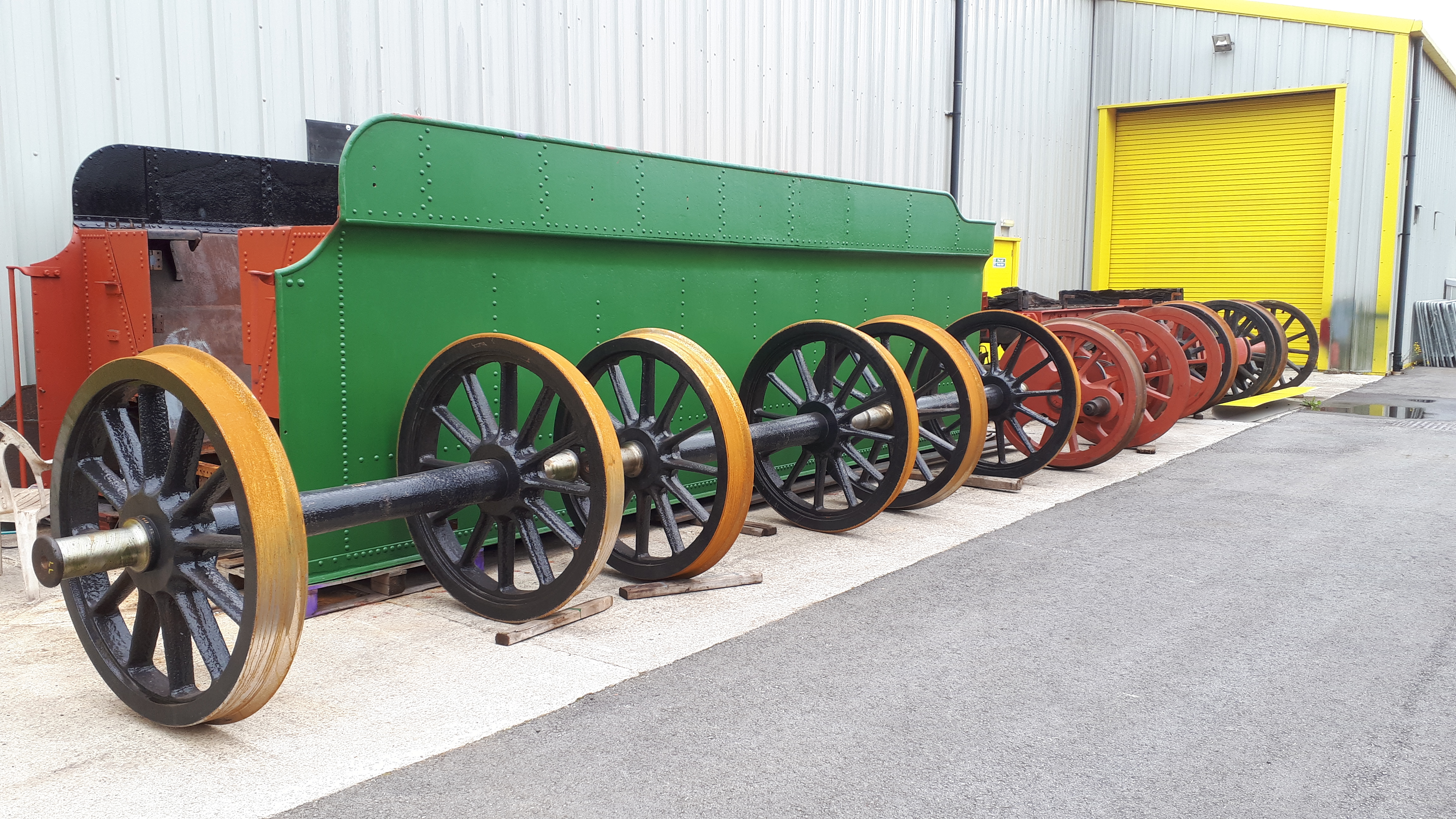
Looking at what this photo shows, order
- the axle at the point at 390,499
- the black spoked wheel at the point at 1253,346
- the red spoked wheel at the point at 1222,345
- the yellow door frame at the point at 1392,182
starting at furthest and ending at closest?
the yellow door frame at the point at 1392,182 < the black spoked wheel at the point at 1253,346 < the red spoked wheel at the point at 1222,345 < the axle at the point at 390,499

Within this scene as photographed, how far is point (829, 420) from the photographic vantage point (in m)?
5.49

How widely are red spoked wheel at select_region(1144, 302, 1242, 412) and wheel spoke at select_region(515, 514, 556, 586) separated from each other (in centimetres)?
747

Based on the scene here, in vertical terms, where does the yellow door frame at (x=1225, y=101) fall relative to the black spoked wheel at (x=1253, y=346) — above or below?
above

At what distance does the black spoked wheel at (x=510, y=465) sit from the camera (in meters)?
3.71

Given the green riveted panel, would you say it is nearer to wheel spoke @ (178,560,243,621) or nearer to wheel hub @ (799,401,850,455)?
wheel hub @ (799,401,850,455)

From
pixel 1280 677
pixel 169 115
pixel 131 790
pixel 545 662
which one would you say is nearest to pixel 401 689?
pixel 545 662

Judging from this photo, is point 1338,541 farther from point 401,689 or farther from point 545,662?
point 401,689

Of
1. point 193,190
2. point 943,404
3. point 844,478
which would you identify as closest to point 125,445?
point 193,190

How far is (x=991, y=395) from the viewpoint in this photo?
6727 mm

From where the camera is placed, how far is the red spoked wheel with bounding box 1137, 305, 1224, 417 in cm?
938

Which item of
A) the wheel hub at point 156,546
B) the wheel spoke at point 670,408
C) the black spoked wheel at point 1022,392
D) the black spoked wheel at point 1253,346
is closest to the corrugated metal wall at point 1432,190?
the black spoked wheel at point 1253,346

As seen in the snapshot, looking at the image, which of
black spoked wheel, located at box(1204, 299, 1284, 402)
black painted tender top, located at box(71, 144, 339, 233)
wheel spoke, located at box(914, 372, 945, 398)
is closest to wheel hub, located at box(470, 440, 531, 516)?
black painted tender top, located at box(71, 144, 339, 233)

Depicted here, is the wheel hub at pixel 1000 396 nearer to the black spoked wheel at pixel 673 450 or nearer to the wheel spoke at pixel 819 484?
the wheel spoke at pixel 819 484

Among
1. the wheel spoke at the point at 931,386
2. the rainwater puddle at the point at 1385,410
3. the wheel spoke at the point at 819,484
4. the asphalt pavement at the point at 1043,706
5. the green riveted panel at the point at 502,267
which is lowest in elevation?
the asphalt pavement at the point at 1043,706
